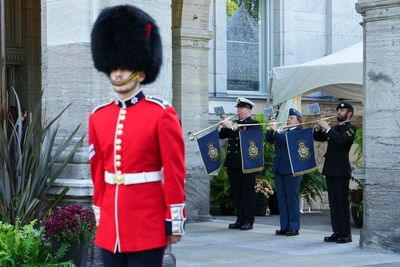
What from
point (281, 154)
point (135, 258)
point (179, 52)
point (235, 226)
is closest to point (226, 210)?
point (235, 226)

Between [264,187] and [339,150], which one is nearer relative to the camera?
[339,150]

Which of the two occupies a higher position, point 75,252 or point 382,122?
point 382,122

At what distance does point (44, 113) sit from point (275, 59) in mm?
10244

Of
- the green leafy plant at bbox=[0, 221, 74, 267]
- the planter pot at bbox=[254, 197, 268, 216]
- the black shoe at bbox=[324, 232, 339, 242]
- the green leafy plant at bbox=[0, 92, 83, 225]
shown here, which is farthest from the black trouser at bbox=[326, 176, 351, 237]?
the green leafy plant at bbox=[0, 221, 74, 267]

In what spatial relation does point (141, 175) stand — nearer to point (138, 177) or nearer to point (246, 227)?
point (138, 177)

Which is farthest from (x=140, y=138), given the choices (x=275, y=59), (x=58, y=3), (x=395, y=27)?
(x=275, y=59)

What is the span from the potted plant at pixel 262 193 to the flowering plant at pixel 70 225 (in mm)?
7328

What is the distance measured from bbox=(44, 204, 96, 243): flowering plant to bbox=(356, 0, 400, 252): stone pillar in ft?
12.8

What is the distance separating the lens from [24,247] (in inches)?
304

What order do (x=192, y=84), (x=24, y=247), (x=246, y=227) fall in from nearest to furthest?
(x=24, y=247) < (x=246, y=227) < (x=192, y=84)

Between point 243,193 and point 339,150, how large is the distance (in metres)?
2.26

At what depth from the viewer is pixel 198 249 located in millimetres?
11164

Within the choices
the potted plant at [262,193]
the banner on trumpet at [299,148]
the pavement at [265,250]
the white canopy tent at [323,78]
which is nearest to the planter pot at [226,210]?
→ the potted plant at [262,193]

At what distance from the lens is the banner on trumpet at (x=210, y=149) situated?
1375 centimetres
